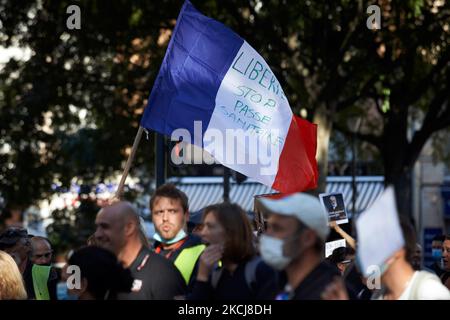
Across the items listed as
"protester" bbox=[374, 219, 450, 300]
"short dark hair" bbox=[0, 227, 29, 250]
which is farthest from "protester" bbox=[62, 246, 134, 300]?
"short dark hair" bbox=[0, 227, 29, 250]

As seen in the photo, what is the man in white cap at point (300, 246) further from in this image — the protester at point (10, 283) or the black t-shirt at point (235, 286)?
the protester at point (10, 283)

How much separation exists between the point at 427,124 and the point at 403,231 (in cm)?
1706

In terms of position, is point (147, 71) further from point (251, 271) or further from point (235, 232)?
point (251, 271)

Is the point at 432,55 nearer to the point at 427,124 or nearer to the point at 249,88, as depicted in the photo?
the point at 427,124

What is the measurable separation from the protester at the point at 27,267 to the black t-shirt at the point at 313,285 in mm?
4566

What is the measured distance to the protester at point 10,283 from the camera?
7047mm

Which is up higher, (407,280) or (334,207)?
(334,207)

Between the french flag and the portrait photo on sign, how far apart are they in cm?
21

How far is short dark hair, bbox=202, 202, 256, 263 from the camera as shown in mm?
6320

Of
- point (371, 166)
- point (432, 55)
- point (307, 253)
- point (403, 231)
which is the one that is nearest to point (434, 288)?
point (403, 231)

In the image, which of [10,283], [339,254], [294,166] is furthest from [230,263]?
[339,254]

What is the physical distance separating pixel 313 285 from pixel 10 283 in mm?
2491

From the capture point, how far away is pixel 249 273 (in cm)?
618

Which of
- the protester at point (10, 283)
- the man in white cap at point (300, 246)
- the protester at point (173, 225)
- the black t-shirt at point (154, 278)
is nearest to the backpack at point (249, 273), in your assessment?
the black t-shirt at point (154, 278)
